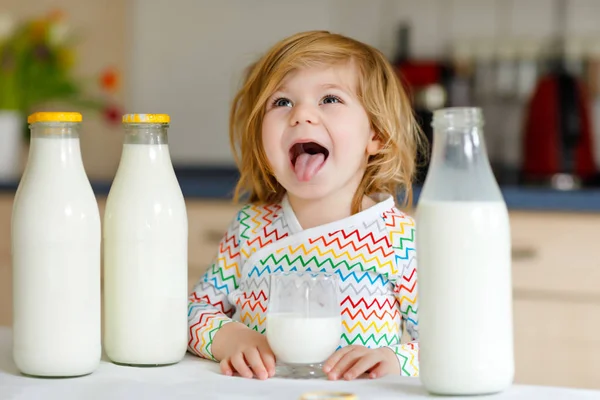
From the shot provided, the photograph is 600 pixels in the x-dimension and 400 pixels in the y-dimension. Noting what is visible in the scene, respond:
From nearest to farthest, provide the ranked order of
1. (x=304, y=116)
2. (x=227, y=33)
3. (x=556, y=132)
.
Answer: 1. (x=304, y=116)
2. (x=556, y=132)
3. (x=227, y=33)

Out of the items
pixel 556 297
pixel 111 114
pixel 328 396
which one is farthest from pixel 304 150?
pixel 111 114

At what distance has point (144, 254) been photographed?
95 cm

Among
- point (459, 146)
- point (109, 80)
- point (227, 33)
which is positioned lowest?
point (459, 146)

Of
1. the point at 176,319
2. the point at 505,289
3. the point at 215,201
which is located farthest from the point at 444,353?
the point at 215,201

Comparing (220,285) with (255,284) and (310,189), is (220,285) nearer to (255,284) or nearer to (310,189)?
(255,284)

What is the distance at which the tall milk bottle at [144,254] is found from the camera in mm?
955

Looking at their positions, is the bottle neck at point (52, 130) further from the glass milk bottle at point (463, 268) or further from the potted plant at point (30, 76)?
the potted plant at point (30, 76)

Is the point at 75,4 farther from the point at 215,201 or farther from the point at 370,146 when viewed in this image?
the point at 370,146

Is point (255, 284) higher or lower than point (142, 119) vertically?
lower

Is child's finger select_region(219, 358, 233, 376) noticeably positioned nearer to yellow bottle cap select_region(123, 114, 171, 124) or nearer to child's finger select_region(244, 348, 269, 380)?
child's finger select_region(244, 348, 269, 380)

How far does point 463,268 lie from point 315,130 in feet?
1.29

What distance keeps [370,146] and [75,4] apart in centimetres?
236

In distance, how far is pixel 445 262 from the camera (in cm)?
79

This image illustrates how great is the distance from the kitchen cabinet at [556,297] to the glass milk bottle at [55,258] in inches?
62.3
